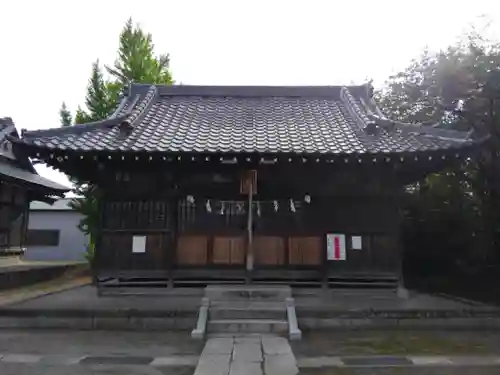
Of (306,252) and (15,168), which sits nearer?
(306,252)

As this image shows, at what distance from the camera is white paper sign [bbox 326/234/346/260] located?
10.6 m

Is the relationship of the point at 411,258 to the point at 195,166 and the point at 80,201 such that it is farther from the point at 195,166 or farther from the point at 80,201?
the point at 80,201

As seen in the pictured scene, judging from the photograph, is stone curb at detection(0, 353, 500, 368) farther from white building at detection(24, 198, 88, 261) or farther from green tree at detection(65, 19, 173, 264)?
white building at detection(24, 198, 88, 261)

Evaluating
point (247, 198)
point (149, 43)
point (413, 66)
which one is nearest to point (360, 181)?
point (247, 198)

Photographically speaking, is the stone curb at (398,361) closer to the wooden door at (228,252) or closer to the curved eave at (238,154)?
the wooden door at (228,252)

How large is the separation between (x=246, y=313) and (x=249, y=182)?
10.3 ft

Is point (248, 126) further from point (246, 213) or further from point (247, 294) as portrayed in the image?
point (247, 294)

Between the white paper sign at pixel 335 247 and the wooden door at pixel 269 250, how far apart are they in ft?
3.60

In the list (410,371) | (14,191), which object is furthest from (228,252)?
(14,191)

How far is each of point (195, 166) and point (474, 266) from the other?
9327 millimetres

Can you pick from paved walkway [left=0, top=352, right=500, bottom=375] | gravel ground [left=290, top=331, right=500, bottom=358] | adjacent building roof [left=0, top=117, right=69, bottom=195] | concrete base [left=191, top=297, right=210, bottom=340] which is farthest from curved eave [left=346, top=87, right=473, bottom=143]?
adjacent building roof [left=0, top=117, right=69, bottom=195]

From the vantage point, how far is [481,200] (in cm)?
1267

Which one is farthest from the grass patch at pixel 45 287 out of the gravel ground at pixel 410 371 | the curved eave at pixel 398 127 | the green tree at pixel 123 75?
the curved eave at pixel 398 127

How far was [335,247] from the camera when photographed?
10617mm
